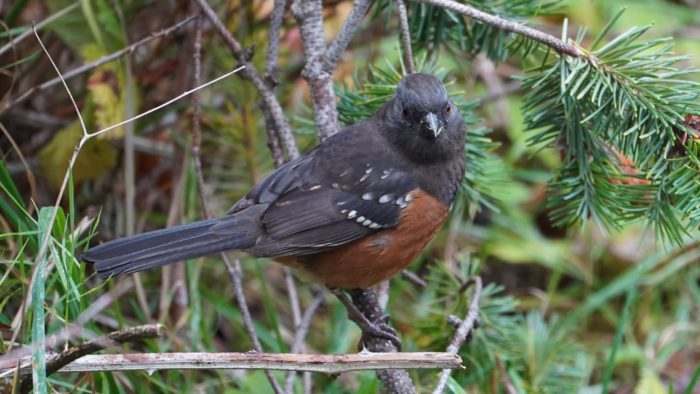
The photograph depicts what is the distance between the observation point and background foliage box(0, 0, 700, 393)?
2.02m

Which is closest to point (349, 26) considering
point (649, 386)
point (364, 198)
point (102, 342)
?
point (364, 198)

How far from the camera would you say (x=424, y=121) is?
2.46m

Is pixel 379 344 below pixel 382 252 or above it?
below

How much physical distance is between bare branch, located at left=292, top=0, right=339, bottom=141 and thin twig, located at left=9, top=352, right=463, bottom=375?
90cm

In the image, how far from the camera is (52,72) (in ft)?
10.0

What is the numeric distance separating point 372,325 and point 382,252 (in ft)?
0.71

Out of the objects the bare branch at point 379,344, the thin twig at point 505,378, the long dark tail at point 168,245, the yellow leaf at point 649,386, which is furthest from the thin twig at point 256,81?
the yellow leaf at point 649,386

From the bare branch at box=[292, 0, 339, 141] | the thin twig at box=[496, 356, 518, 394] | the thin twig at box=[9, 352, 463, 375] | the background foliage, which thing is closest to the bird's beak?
the background foliage

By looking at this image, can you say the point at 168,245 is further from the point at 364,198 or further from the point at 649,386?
the point at 649,386

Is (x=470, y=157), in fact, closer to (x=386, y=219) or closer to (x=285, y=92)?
(x=386, y=219)

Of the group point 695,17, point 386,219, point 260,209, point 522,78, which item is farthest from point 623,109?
point 695,17

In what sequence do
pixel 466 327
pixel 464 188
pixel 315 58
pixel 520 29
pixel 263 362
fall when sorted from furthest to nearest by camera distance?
pixel 464 188, pixel 315 58, pixel 466 327, pixel 520 29, pixel 263 362

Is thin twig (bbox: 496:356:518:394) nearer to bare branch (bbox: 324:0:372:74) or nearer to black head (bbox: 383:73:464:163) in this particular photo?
black head (bbox: 383:73:464:163)

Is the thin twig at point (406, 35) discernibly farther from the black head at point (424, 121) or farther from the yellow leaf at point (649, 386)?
the yellow leaf at point (649, 386)
